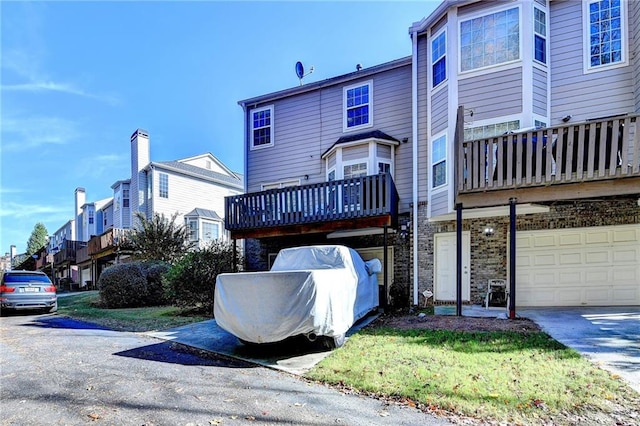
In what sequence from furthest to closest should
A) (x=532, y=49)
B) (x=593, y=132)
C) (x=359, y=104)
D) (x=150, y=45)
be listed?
(x=359, y=104)
(x=150, y=45)
(x=532, y=49)
(x=593, y=132)

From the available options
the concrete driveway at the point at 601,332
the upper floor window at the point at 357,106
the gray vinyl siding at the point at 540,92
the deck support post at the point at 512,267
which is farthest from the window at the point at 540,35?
the concrete driveway at the point at 601,332

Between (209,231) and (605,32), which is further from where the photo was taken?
(209,231)

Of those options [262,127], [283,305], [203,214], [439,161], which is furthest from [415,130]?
[203,214]

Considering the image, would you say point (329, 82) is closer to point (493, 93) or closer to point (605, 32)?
point (493, 93)

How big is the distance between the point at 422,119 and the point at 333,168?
139 inches

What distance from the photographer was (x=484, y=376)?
4.45m

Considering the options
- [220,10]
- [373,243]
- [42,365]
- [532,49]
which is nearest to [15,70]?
[220,10]

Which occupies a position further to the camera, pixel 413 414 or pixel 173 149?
pixel 173 149

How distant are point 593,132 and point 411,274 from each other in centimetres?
622

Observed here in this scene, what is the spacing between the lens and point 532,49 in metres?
9.70

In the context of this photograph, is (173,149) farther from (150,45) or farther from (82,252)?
(150,45)

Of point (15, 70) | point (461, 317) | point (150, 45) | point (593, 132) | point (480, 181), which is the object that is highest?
point (150, 45)

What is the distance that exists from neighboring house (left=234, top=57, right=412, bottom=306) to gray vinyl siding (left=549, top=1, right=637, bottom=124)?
430 cm

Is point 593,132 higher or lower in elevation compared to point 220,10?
lower
